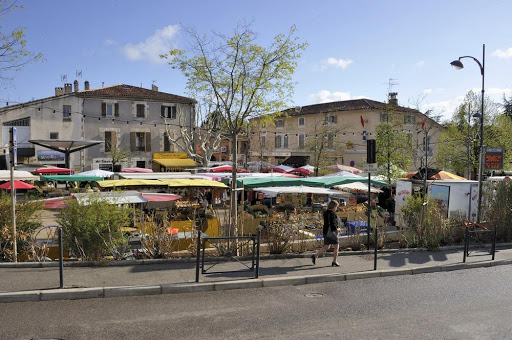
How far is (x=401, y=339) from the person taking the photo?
553cm

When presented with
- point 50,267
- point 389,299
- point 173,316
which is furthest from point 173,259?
point 389,299

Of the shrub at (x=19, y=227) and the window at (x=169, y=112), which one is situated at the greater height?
the window at (x=169, y=112)

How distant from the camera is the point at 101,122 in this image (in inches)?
1543

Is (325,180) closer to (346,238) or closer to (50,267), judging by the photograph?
(346,238)

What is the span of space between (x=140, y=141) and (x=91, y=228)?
33218 millimetres

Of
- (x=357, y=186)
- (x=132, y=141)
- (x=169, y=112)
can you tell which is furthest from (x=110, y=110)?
(x=357, y=186)

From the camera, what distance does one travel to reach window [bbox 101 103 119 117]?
39188 mm

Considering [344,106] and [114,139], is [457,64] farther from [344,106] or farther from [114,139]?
[344,106]

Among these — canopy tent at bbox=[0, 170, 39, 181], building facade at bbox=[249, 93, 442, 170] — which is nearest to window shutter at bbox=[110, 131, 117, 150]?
building facade at bbox=[249, 93, 442, 170]

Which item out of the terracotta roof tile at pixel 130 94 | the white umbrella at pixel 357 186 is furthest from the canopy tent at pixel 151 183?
the terracotta roof tile at pixel 130 94

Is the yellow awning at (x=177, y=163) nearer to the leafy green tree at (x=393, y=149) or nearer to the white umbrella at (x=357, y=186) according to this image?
the leafy green tree at (x=393, y=149)

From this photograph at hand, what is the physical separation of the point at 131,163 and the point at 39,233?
31.7m

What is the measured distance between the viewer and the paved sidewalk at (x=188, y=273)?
7.22 meters

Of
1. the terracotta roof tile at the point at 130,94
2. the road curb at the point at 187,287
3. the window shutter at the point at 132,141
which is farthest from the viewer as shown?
the window shutter at the point at 132,141
